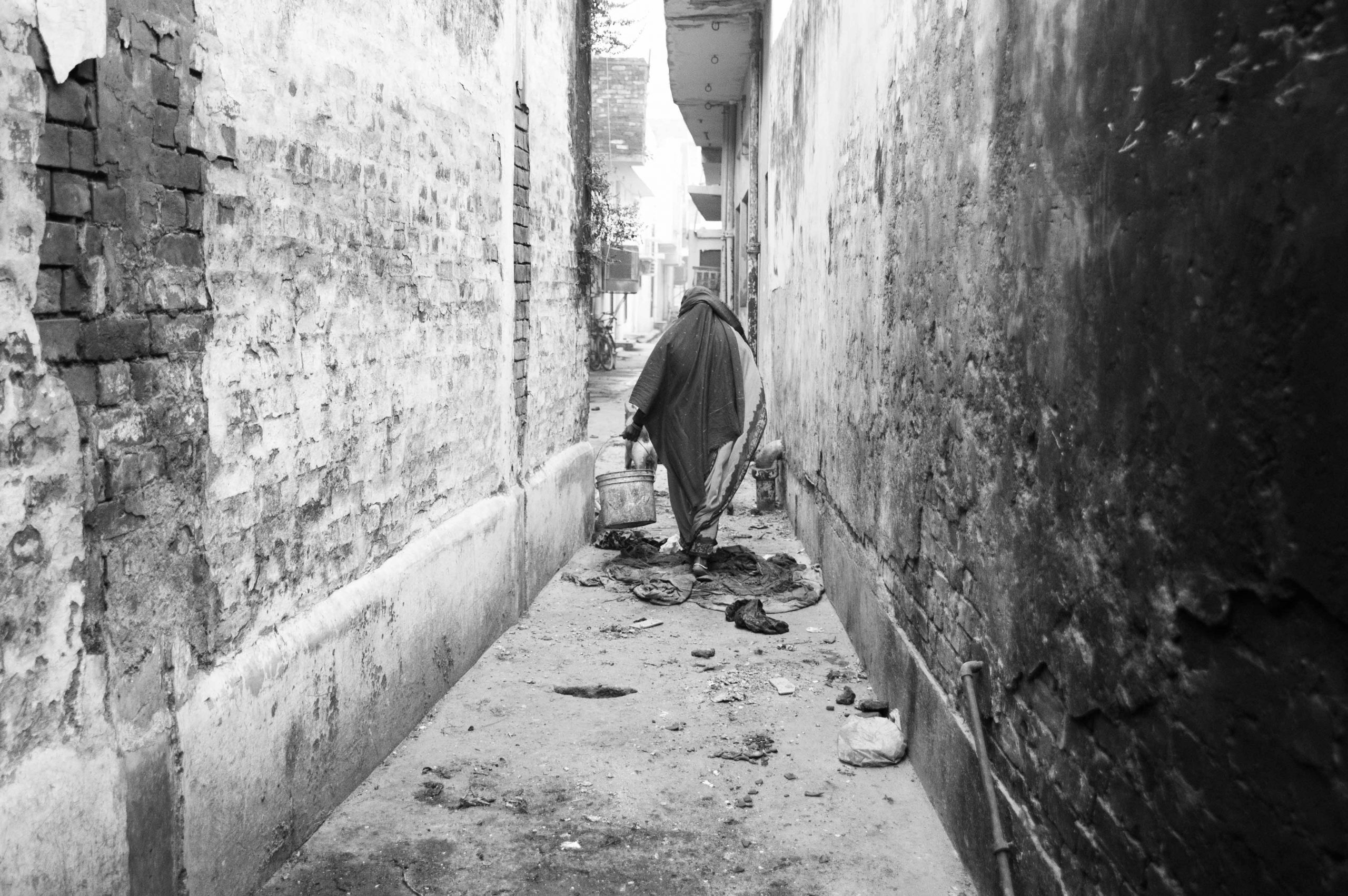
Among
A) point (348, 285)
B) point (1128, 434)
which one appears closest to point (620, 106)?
point (348, 285)

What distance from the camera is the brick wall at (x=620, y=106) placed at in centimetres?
3634

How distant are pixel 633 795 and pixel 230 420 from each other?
6.14ft

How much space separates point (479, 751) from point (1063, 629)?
2.51 meters

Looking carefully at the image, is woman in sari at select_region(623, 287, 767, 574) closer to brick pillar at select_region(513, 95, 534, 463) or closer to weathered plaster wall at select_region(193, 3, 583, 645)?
brick pillar at select_region(513, 95, 534, 463)

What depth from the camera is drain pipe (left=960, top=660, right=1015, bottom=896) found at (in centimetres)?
305

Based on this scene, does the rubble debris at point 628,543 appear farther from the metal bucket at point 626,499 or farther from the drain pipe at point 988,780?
the drain pipe at point 988,780

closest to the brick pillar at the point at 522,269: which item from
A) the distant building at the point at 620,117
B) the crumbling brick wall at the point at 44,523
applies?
the crumbling brick wall at the point at 44,523

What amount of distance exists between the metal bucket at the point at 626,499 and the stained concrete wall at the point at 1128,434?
10.4 feet

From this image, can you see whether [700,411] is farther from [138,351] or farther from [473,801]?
[138,351]

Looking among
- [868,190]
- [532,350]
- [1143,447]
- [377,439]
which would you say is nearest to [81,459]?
[377,439]

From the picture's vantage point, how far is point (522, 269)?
21.0ft

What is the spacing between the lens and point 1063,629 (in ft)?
8.80

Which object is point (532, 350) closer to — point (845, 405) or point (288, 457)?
point (845, 405)

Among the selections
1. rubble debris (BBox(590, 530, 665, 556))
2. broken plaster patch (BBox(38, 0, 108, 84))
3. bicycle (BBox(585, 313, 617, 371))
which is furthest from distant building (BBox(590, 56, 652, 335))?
broken plaster patch (BBox(38, 0, 108, 84))
